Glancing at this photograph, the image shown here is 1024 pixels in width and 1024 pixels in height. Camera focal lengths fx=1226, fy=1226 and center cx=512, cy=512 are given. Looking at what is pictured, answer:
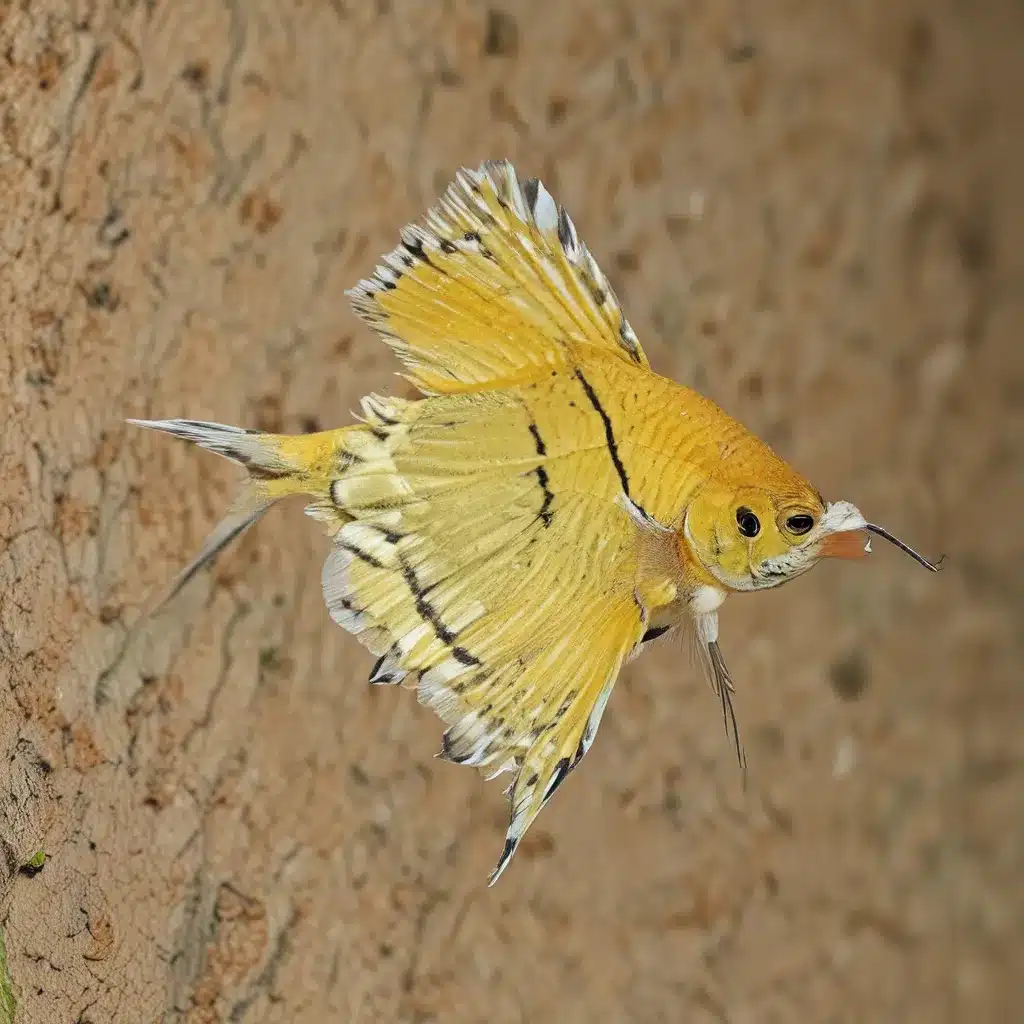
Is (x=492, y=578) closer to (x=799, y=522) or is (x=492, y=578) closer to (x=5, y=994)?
(x=799, y=522)

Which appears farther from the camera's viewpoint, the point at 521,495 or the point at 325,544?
the point at 325,544

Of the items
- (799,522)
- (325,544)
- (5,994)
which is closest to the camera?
(799,522)

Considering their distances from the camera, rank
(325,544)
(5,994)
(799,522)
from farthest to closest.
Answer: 1. (325,544)
2. (5,994)
3. (799,522)

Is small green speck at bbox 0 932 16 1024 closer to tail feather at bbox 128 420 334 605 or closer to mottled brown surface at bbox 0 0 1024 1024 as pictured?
mottled brown surface at bbox 0 0 1024 1024

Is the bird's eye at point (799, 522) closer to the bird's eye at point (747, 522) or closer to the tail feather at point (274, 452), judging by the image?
the bird's eye at point (747, 522)

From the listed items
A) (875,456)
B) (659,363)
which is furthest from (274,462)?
(875,456)

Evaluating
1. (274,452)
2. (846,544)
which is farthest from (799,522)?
(274,452)

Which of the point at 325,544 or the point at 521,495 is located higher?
the point at 521,495
